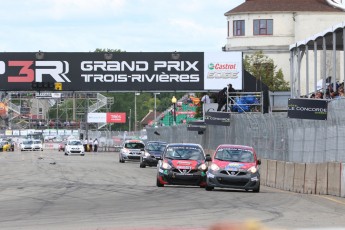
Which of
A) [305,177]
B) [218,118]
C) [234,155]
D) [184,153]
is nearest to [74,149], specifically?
[218,118]

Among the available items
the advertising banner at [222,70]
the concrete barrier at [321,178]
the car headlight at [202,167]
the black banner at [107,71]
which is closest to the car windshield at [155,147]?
the black banner at [107,71]

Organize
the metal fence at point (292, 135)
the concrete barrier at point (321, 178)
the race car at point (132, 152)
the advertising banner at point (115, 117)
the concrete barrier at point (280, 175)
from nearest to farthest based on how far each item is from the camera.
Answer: the metal fence at point (292, 135) < the concrete barrier at point (321, 178) < the concrete barrier at point (280, 175) < the race car at point (132, 152) < the advertising banner at point (115, 117)

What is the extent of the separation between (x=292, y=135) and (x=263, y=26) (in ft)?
226

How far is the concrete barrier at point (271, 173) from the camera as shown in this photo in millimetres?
33603

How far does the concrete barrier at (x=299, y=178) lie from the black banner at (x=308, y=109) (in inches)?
58.5

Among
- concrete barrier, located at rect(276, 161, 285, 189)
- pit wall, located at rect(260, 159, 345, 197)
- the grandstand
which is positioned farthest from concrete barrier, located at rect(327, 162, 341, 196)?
the grandstand

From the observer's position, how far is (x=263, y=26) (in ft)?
331

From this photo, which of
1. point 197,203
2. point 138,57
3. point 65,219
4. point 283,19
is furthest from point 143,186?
point 283,19

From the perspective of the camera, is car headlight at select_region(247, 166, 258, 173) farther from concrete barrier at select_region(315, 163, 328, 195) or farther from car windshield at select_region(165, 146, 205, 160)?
car windshield at select_region(165, 146, 205, 160)

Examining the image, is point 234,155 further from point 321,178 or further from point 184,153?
point 321,178

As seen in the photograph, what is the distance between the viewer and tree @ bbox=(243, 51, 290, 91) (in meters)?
94.6

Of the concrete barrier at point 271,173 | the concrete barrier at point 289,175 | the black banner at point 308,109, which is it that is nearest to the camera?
the black banner at point 308,109

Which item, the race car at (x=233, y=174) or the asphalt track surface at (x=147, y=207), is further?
the race car at (x=233, y=174)

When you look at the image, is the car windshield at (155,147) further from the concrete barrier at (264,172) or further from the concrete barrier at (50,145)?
the concrete barrier at (50,145)
